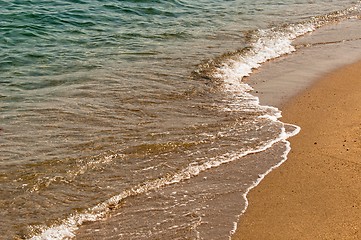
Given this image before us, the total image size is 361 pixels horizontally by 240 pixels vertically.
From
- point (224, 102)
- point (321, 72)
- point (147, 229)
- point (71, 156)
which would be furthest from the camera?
point (321, 72)

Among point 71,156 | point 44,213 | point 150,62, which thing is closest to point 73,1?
point 150,62

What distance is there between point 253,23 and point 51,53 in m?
5.72

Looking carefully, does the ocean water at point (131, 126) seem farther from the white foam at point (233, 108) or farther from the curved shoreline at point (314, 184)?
the curved shoreline at point (314, 184)

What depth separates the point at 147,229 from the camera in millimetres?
5344

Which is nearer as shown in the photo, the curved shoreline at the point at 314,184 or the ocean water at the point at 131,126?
the curved shoreline at the point at 314,184

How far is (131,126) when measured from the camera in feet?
24.9

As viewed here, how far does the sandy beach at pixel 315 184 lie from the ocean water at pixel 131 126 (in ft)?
0.71

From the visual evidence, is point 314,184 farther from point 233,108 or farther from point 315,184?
point 233,108

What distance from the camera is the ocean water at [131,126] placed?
5.60 metres

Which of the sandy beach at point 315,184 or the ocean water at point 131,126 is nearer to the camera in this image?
the sandy beach at point 315,184

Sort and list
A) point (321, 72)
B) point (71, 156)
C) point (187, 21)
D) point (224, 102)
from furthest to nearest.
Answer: point (187, 21) < point (321, 72) < point (224, 102) < point (71, 156)

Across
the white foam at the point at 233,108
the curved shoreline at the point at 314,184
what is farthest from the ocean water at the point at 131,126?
the curved shoreline at the point at 314,184

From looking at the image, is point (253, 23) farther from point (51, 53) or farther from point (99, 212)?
point (99, 212)

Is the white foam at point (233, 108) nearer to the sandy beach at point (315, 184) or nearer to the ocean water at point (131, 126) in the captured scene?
the ocean water at point (131, 126)
